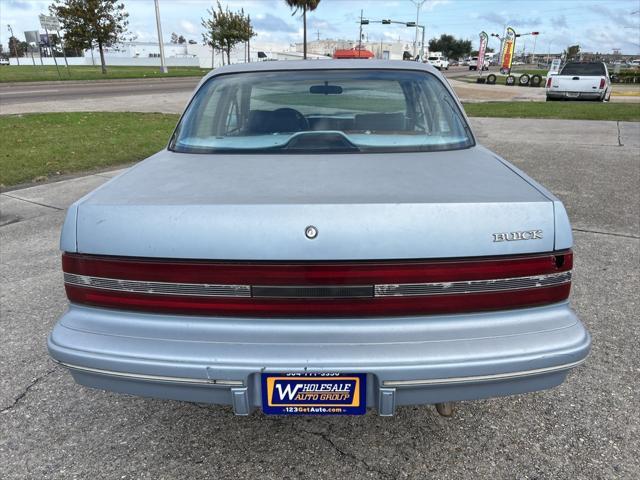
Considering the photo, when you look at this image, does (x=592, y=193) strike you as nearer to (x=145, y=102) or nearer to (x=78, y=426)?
(x=78, y=426)

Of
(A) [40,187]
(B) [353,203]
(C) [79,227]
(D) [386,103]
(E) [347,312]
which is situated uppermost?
(D) [386,103]

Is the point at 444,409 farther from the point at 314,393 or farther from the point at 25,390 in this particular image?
the point at 25,390

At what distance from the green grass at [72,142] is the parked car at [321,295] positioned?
6.41 metres

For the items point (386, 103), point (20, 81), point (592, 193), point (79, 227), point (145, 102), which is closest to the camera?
point (79, 227)

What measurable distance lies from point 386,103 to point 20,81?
3205 centimetres

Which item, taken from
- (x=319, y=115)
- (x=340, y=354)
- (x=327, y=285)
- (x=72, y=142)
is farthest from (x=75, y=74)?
(x=340, y=354)

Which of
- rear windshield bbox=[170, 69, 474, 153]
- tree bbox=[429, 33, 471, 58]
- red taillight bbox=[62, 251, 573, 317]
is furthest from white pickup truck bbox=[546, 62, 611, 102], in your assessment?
tree bbox=[429, 33, 471, 58]

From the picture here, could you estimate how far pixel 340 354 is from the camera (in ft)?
5.67

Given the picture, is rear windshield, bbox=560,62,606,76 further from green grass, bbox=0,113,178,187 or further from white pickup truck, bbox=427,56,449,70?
white pickup truck, bbox=427,56,449,70

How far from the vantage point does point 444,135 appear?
273 cm

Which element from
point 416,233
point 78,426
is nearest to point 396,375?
point 416,233

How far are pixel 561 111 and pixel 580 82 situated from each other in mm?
4885

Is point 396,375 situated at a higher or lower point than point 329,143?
lower

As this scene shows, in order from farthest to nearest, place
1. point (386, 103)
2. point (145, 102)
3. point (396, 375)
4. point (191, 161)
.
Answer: point (145, 102), point (386, 103), point (191, 161), point (396, 375)
